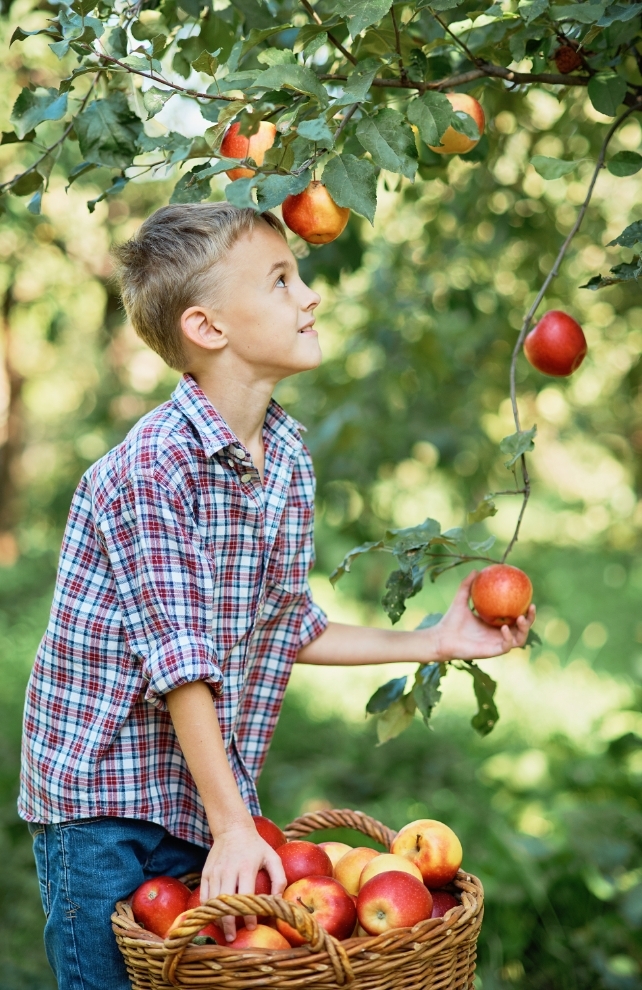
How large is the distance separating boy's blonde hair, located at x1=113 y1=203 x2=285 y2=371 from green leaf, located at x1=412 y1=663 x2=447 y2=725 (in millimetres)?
676

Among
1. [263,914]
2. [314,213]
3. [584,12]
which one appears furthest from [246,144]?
[263,914]

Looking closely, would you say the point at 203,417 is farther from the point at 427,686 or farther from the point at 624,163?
the point at 624,163

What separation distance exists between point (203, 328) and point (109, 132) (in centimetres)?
33

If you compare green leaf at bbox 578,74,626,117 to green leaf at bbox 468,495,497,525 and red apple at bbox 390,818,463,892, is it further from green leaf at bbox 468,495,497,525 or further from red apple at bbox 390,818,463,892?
red apple at bbox 390,818,463,892

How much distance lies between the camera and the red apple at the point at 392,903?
131 cm

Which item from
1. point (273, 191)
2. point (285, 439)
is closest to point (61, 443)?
point (285, 439)

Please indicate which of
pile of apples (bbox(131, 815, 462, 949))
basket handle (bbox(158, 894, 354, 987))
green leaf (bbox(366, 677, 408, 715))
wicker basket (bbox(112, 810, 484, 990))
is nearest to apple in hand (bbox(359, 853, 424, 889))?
pile of apples (bbox(131, 815, 462, 949))

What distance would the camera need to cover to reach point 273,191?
1.26 m

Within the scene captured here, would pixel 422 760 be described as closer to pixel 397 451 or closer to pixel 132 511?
pixel 397 451

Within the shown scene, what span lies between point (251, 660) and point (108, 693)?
31 cm

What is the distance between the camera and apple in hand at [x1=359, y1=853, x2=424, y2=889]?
143 cm

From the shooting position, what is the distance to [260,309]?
1.60 metres

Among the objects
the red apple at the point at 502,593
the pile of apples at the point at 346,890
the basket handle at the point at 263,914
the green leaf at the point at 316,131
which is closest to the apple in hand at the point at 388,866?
the pile of apples at the point at 346,890

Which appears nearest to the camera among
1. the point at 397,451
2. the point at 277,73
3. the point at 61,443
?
the point at 277,73
